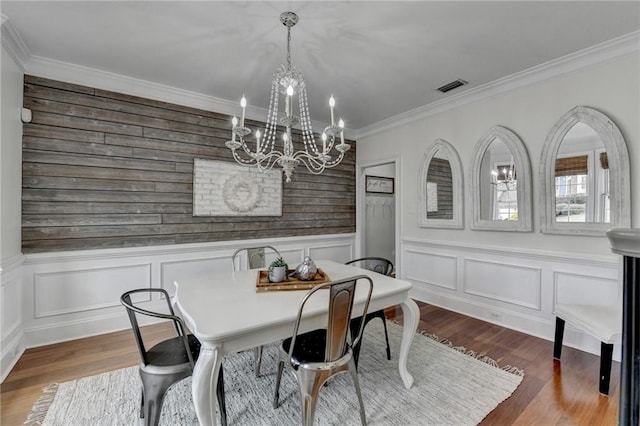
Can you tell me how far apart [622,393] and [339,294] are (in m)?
1.04

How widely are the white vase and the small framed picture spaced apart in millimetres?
3897

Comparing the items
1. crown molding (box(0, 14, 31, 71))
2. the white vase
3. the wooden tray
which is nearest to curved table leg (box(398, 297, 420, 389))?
the wooden tray

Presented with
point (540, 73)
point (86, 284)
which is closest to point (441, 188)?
point (540, 73)

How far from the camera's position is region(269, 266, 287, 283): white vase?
6.96 feet

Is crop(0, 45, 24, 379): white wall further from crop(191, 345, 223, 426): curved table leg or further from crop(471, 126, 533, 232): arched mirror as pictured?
crop(471, 126, 533, 232): arched mirror

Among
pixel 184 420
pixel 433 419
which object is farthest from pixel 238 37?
pixel 433 419

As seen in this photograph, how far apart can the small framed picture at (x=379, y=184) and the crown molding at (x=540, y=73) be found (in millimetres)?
1717

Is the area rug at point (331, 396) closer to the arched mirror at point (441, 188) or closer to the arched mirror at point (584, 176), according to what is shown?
the arched mirror at point (584, 176)

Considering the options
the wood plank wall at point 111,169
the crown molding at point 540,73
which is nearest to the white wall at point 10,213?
the wood plank wall at point 111,169

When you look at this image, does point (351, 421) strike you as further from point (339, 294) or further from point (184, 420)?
point (184, 420)

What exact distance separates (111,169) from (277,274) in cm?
228

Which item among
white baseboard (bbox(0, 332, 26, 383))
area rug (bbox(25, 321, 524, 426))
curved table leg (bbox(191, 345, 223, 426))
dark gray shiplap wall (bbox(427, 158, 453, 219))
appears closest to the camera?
curved table leg (bbox(191, 345, 223, 426))

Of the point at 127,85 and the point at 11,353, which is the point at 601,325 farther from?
the point at 127,85

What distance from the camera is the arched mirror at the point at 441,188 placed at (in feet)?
11.9
